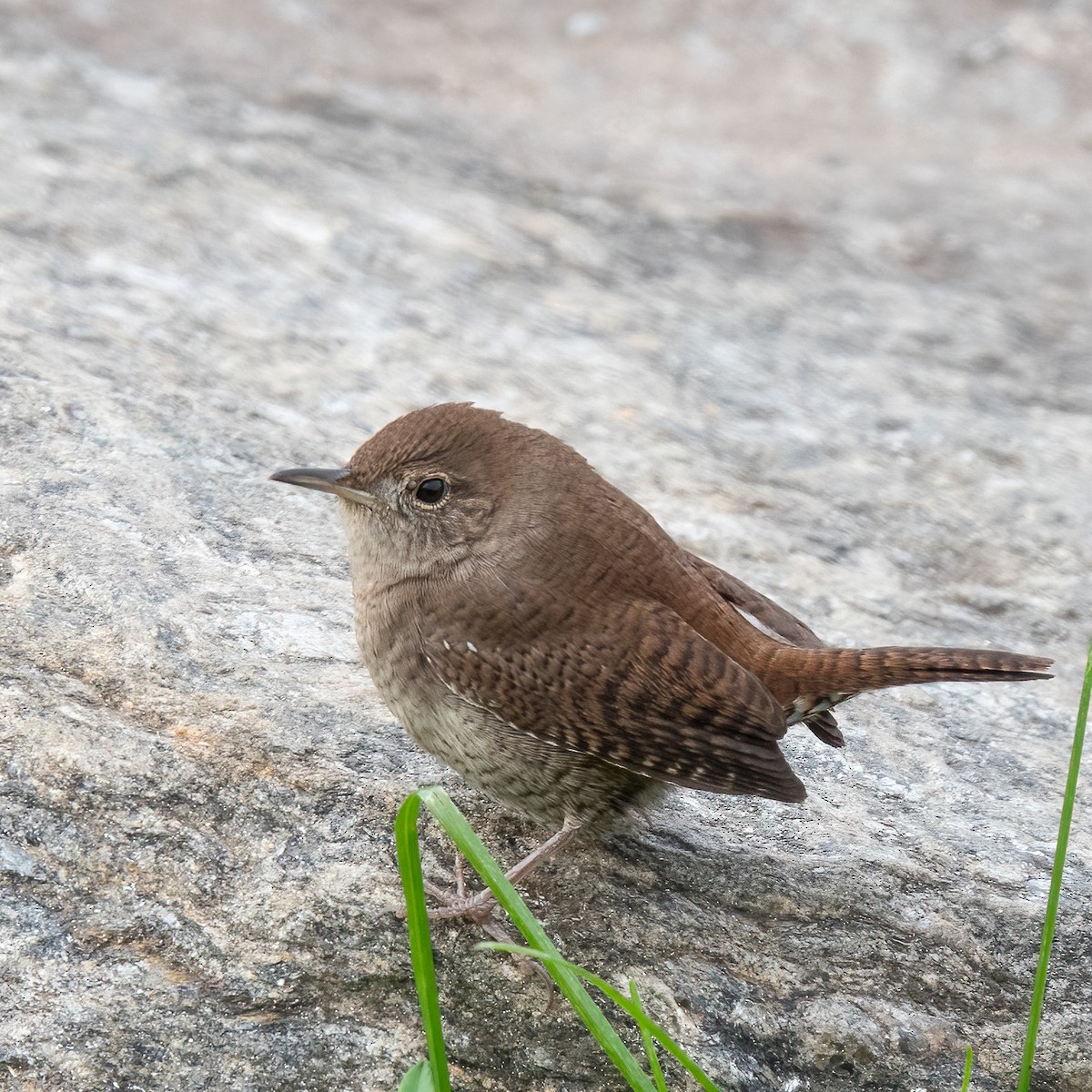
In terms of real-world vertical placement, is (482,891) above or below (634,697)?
below

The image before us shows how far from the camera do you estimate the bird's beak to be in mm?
3434

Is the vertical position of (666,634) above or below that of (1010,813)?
above

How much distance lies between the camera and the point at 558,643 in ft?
10.4

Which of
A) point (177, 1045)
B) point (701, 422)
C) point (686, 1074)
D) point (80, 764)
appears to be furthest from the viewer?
point (701, 422)

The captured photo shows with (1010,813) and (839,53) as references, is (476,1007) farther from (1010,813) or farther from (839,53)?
(839,53)

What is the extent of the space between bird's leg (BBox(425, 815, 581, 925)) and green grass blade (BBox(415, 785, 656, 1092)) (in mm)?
688

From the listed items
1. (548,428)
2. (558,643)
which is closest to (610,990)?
(558,643)

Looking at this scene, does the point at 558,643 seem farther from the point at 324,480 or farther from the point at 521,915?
the point at 521,915

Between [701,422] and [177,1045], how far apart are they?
3390mm

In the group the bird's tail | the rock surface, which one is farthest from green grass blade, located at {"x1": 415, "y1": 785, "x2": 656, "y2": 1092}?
the bird's tail

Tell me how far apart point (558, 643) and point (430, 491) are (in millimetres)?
524

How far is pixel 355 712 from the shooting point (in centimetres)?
362

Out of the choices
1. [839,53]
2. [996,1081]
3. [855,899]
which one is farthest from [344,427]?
[839,53]

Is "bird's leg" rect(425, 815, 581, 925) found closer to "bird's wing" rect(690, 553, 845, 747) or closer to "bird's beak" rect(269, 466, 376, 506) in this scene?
"bird's wing" rect(690, 553, 845, 747)
